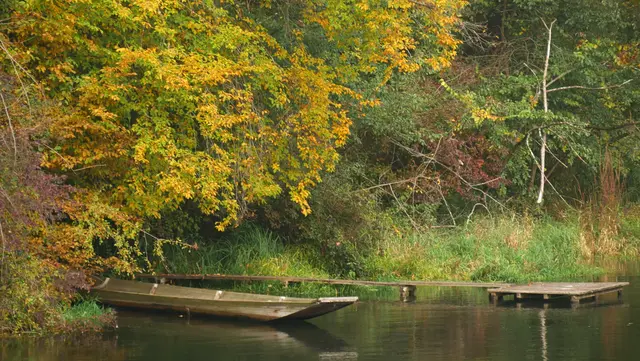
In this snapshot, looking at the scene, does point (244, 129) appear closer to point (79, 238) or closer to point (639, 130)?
point (79, 238)

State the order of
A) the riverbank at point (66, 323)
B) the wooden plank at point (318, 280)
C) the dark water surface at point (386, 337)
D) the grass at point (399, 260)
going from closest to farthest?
the dark water surface at point (386, 337)
the riverbank at point (66, 323)
the wooden plank at point (318, 280)
the grass at point (399, 260)

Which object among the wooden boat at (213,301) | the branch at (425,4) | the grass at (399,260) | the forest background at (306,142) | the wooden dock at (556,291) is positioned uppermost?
the branch at (425,4)

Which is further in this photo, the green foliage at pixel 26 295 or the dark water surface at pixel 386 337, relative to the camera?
the green foliage at pixel 26 295

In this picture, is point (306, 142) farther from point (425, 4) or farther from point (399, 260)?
point (399, 260)

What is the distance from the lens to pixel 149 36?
17.3 meters

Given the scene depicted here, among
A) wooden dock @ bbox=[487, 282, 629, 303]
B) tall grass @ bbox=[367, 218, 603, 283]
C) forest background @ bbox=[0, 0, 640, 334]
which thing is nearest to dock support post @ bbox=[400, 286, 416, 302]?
wooden dock @ bbox=[487, 282, 629, 303]

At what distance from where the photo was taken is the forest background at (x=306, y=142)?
51.1 feet

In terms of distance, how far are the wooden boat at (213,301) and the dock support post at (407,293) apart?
3.25 metres

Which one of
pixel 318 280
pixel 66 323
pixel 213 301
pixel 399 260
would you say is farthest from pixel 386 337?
pixel 399 260

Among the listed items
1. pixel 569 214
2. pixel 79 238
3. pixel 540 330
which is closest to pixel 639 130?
pixel 569 214

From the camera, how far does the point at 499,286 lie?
18328 millimetres

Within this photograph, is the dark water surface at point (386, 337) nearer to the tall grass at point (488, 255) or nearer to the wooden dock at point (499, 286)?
the wooden dock at point (499, 286)

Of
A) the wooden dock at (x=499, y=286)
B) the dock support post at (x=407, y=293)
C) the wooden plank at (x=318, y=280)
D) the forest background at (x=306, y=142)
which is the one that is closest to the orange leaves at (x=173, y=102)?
the forest background at (x=306, y=142)

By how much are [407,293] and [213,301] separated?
3.90 metres
